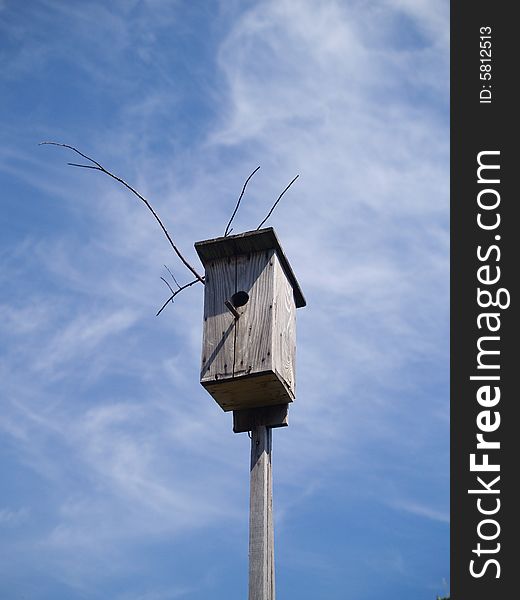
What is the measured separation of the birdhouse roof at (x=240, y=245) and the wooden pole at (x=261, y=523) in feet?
3.64

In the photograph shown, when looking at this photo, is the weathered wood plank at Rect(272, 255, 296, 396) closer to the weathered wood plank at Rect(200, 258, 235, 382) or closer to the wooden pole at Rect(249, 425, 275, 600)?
the weathered wood plank at Rect(200, 258, 235, 382)

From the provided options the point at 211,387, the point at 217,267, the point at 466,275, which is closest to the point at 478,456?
the point at 466,275

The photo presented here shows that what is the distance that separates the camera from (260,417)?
4664 millimetres

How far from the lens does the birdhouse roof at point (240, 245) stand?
4945 millimetres

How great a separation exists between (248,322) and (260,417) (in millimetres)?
529

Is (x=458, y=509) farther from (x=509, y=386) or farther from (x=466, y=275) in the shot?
(x=466, y=275)

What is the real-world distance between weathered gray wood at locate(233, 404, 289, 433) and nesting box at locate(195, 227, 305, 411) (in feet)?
0.10

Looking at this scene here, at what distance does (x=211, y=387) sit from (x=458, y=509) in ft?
4.68

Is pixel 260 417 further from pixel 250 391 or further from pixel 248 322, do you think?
pixel 248 322

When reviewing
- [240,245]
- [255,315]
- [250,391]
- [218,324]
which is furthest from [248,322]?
[240,245]

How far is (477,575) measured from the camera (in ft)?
13.5

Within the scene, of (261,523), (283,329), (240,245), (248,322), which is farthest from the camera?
(240,245)

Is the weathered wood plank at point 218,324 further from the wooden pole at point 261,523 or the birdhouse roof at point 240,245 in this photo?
the wooden pole at point 261,523

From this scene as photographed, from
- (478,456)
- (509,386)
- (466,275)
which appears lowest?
(478,456)
